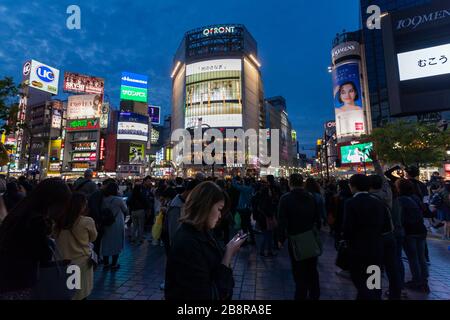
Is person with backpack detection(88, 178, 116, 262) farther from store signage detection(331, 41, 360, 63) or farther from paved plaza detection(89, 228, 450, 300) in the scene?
store signage detection(331, 41, 360, 63)

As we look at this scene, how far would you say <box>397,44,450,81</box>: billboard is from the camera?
8.83 meters

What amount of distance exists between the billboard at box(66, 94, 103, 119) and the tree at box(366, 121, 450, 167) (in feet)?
226

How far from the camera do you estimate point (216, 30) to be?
86.2 metres

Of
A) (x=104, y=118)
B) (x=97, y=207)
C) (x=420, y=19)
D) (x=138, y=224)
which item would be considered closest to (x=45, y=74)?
(x=104, y=118)

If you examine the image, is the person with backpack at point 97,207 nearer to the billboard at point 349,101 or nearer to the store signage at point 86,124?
the billboard at point 349,101

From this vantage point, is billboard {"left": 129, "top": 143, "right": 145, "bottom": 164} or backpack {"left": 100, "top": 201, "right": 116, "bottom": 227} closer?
backpack {"left": 100, "top": 201, "right": 116, "bottom": 227}

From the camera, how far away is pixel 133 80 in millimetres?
80188

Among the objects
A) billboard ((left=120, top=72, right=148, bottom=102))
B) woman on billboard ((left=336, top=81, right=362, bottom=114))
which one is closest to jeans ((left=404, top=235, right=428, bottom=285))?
woman on billboard ((left=336, top=81, right=362, bottom=114))

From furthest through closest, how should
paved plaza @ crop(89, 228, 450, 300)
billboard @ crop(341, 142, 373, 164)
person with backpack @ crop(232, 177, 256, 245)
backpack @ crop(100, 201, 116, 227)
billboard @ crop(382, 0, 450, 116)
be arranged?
1. billboard @ crop(341, 142, 373, 164)
2. billboard @ crop(382, 0, 450, 116)
3. person with backpack @ crop(232, 177, 256, 245)
4. backpack @ crop(100, 201, 116, 227)
5. paved plaza @ crop(89, 228, 450, 300)

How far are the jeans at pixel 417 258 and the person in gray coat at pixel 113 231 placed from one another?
6.36 m

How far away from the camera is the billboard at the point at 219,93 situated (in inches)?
3253
